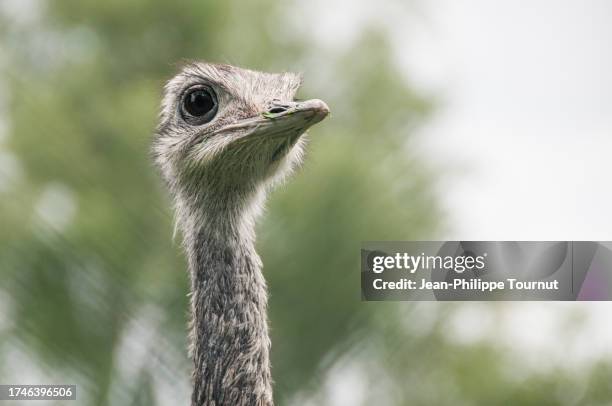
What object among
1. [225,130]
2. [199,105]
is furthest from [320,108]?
[199,105]

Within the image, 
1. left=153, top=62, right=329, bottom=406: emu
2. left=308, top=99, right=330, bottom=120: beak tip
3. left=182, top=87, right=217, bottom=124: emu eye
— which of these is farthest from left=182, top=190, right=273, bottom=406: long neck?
left=308, top=99, right=330, bottom=120: beak tip

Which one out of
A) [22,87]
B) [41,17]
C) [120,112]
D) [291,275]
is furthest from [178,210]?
[41,17]

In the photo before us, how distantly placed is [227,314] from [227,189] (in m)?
0.30

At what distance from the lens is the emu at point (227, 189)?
1.54 m

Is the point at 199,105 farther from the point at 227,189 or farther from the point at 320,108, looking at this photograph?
the point at 320,108

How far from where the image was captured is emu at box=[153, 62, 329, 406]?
1.54 m

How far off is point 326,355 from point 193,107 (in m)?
2.52

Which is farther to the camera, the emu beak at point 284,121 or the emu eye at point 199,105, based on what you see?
the emu eye at point 199,105

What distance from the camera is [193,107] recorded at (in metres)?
1.78

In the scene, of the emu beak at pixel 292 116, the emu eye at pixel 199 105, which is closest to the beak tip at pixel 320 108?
the emu beak at pixel 292 116

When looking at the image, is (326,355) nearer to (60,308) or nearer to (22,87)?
(60,308)

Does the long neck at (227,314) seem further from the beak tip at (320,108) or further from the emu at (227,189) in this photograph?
the beak tip at (320,108)

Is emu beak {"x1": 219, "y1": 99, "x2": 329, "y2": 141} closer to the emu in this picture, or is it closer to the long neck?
the emu

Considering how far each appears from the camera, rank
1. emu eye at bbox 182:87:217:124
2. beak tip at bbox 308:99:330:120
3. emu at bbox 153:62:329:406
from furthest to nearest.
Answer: emu eye at bbox 182:87:217:124 < emu at bbox 153:62:329:406 < beak tip at bbox 308:99:330:120
